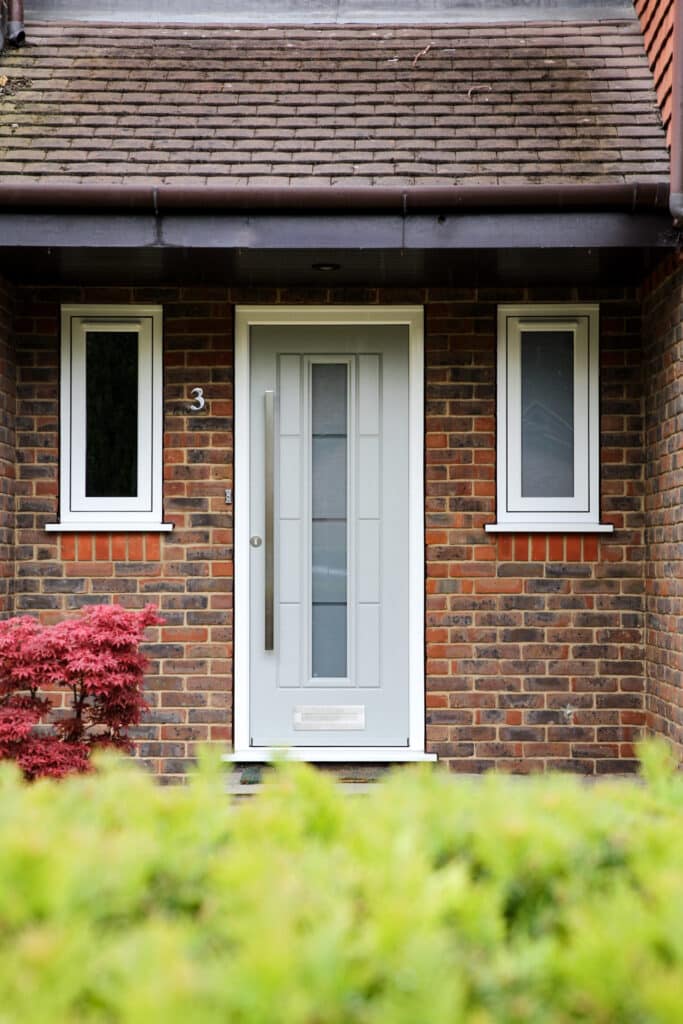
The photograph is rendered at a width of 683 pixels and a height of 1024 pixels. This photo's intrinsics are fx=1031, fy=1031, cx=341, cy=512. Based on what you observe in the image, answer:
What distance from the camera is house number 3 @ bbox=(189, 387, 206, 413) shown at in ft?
19.3

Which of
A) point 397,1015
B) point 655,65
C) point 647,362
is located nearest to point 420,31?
point 655,65

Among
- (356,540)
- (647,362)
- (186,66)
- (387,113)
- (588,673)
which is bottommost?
(588,673)

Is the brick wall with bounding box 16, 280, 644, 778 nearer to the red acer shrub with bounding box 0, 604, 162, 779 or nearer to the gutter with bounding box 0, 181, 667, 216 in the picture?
the gutter with bounding box 0, 181, 667, 216

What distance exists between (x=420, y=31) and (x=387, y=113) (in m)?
1.03

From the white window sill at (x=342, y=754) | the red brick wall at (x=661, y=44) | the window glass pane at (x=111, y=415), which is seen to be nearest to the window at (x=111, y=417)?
the window glass pane at (x=111, y=415)

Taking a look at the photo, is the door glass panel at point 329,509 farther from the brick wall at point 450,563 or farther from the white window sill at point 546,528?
the white window sill at point 546,528

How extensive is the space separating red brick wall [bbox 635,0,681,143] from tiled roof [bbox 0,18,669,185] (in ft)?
0.23

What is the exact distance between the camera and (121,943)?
3.98 feet

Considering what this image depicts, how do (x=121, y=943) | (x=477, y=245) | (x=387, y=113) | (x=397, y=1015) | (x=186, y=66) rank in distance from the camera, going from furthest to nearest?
1. (x=186, y=66)
2. (x=387, y=113)
3. (x=477, y=245)
4. (x=121, y=943)
5. (x=397, y=1015)

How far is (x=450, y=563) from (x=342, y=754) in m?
1.23

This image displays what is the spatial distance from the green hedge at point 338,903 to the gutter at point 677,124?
377 centimetres

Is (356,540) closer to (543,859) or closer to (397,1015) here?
(543,859)

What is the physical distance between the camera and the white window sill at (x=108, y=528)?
5812 millimetres

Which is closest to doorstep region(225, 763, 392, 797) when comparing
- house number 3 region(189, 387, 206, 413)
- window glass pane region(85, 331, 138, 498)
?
window glass pane region(85, 331, 138, 498)
